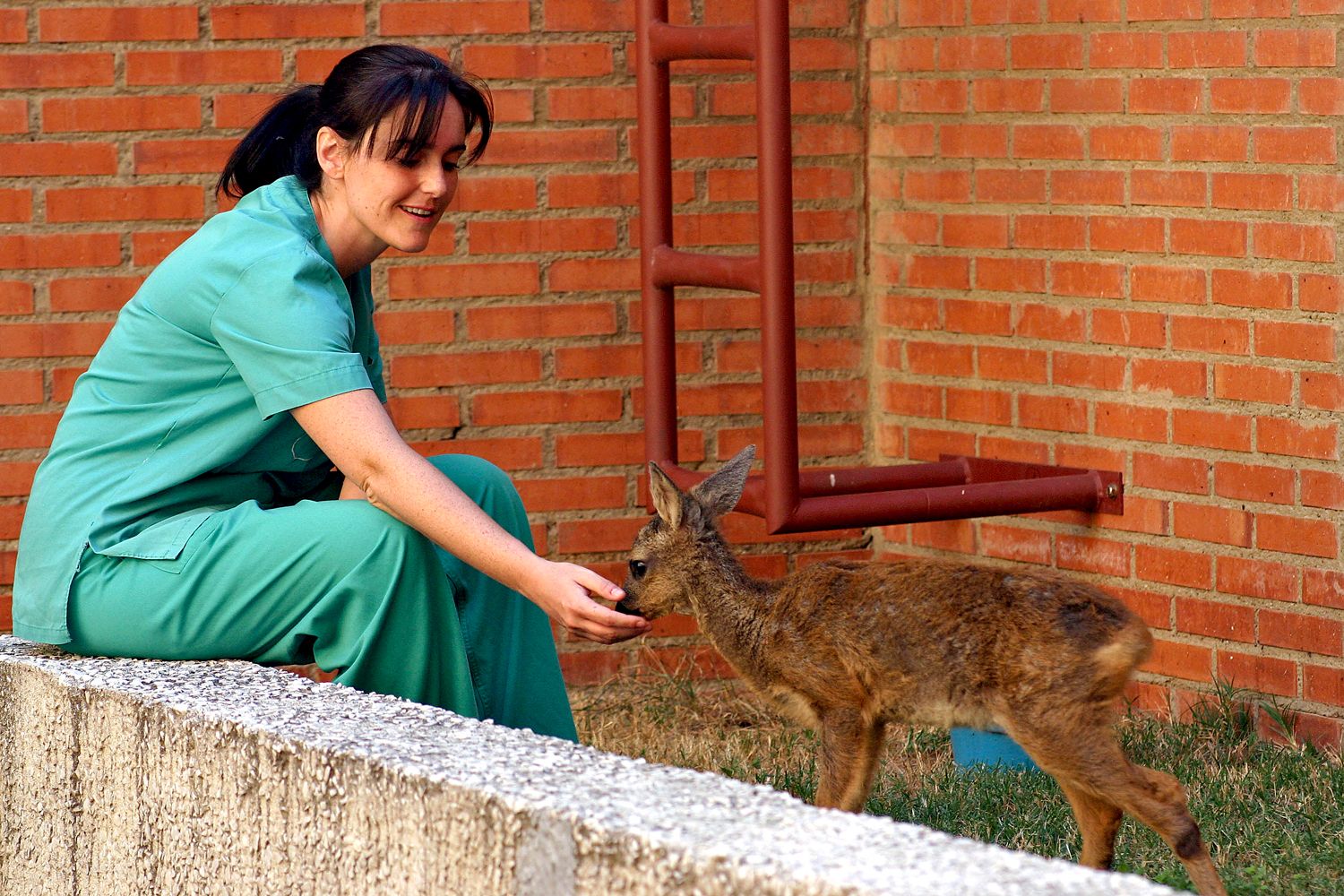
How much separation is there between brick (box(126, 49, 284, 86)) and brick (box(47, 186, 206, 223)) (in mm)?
334

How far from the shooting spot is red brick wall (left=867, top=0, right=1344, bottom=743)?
4961 millimetres

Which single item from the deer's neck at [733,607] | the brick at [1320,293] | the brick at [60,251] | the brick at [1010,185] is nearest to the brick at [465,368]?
the brick at [60,251]

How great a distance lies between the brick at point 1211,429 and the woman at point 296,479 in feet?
6.76

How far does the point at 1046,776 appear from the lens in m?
4.77

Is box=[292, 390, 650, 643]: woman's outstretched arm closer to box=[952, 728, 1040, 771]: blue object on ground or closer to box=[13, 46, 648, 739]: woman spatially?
box=[13, 46, 648, 739]: woman

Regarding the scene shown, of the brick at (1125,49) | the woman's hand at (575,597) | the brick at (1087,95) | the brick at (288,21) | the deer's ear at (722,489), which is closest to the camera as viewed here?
the woman's hand at (575,597)

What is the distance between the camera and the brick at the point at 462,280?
5801 mm

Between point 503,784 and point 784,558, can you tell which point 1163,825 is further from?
point 784,558

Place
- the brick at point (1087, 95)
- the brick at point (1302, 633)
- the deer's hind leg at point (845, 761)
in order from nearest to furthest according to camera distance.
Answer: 1. the deer's hind leg at point (845, 761)
2. the brick at point (1302, 633)
3. the brick at point (1087, 95)

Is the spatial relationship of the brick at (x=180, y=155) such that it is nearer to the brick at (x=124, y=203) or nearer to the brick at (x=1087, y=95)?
the brick at (x=124, y=203)

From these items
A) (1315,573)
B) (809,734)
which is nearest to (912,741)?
(809,734)

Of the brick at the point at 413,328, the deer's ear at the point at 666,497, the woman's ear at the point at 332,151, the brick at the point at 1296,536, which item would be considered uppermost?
the woman's ear at the point at 332,151

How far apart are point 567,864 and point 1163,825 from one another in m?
1.44

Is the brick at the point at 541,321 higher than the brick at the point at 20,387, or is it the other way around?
the brick at the point at 541,321
